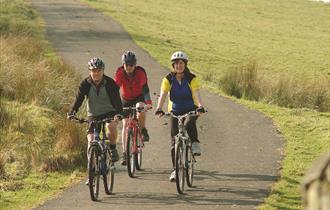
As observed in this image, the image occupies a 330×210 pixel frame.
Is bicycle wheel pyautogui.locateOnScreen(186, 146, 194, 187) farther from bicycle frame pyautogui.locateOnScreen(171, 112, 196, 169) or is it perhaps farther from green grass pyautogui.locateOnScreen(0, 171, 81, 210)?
green grass pyautogui.locateOnScreen(0, 171, 81, 210)

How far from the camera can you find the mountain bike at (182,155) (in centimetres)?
768

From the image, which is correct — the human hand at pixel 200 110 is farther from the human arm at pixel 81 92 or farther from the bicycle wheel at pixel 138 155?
the bicycle wheel at pixel 138 155

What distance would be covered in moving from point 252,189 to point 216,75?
14.9m

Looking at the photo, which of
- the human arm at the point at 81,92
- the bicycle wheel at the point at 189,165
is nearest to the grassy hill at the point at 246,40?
the bicycle wheel at the point at 189,165

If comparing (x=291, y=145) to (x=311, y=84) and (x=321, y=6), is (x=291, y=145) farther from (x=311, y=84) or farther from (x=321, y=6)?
(x=321, y=6)

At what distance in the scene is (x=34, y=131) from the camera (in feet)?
38.2

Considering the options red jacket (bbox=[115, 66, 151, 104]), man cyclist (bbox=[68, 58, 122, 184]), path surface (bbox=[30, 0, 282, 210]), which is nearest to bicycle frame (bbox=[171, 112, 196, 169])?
path surface (bbox=[30, 0, 282, 210])

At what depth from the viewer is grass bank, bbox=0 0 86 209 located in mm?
8812

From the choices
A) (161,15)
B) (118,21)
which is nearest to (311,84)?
(118,21)

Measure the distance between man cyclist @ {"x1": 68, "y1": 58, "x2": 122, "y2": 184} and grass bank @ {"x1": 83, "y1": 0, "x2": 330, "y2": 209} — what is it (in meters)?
2.34

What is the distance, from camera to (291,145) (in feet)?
36.8

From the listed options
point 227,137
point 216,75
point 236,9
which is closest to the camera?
point 227,137

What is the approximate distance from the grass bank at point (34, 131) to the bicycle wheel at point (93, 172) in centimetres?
85

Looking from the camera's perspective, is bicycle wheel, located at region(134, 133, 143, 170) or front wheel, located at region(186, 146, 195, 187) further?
bicycle wheel, located at region(134, 133, 143, 170)
